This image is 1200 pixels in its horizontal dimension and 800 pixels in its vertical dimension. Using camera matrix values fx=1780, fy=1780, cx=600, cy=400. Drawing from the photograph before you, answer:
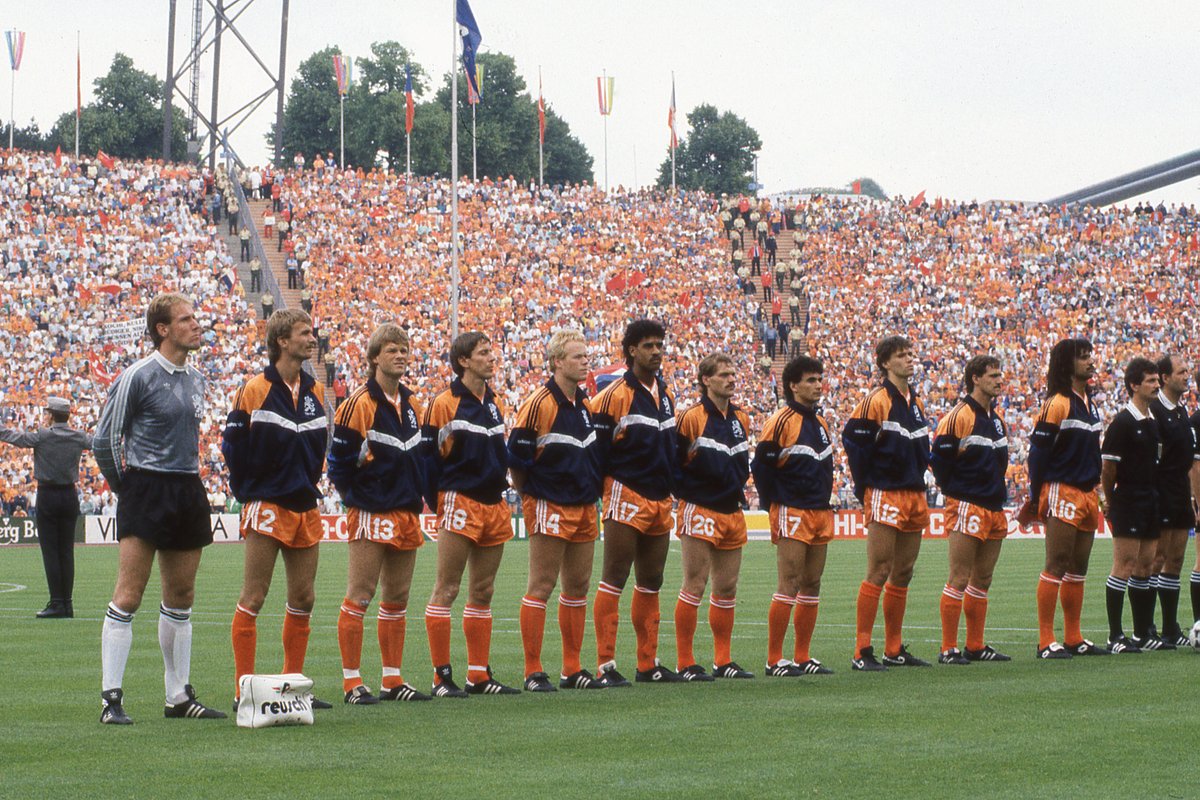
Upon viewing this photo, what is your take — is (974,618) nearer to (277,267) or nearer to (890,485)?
(890,485)

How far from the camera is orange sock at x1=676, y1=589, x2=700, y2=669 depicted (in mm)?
12008

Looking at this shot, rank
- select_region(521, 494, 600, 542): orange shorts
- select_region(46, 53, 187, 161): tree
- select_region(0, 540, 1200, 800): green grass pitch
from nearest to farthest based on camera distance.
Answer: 1. select_region(0, 540, 1200, 800): green grass pitch
2. select_region(521, 494, 600, 542): orange shorts
3. select_region(46, 53, 187, 161): tree

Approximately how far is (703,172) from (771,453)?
93633 mm

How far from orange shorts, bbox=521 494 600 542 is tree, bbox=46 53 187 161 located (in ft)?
241

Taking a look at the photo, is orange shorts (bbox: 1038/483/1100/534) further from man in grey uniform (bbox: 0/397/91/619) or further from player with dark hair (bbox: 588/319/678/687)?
man in grey uniform (bbox: 0/397/91/619)

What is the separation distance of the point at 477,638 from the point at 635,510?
135 centimetres

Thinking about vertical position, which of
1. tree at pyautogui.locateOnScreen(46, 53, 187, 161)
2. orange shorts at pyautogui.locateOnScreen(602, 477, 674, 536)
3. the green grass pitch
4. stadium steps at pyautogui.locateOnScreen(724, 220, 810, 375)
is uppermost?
tree at pyautogui.locateOnScreen(46, 53, 187, 161)

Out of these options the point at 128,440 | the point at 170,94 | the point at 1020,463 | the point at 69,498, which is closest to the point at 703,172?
the point at 170,94

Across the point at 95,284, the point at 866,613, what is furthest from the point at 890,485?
the point at 95,284

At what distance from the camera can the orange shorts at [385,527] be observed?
1051cm

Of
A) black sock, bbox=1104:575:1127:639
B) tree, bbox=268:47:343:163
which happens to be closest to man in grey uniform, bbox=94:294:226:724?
black sock, bbox=1104:575:1127:639

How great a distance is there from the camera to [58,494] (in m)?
17.9

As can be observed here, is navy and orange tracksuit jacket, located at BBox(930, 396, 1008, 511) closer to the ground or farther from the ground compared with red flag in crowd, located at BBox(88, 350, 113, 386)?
closer to the ground

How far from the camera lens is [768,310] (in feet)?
168
